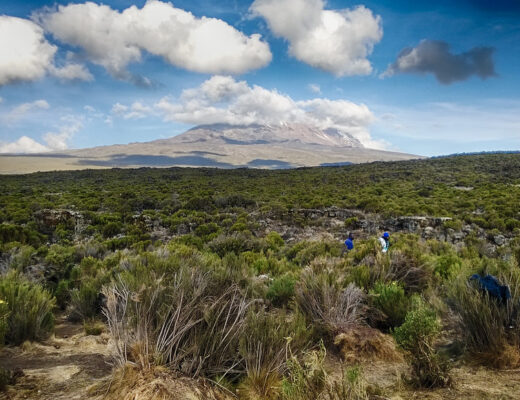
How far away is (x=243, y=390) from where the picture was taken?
3076 millimetres

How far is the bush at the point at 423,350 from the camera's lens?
318cm

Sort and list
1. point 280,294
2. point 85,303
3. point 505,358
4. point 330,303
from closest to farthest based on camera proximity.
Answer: point 505,358 → point 330,303 → point 85,303 → point 280,294

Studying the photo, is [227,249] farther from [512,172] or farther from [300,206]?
[512,172]

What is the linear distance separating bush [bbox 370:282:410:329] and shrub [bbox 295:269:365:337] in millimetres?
270

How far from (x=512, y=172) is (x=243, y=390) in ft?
140

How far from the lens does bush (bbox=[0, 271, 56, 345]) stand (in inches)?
171

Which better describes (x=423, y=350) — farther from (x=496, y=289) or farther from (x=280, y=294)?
(x=280, y=294)

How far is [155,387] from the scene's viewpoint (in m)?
2.78

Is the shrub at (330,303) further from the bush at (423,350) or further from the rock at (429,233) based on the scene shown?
the rock at (429,233)

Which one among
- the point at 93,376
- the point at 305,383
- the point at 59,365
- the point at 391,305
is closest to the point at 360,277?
the point at 391,305

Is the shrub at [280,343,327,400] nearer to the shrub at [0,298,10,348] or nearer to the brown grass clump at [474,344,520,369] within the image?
the brown grass clump at [474,344,520,369]

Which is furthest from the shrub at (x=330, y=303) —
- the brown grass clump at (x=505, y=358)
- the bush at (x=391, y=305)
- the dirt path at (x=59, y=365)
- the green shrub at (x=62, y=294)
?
the green shrub at (x=62, y=294)

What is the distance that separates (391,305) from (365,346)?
0.97 meters

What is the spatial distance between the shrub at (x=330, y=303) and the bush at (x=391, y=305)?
0.27 meters
